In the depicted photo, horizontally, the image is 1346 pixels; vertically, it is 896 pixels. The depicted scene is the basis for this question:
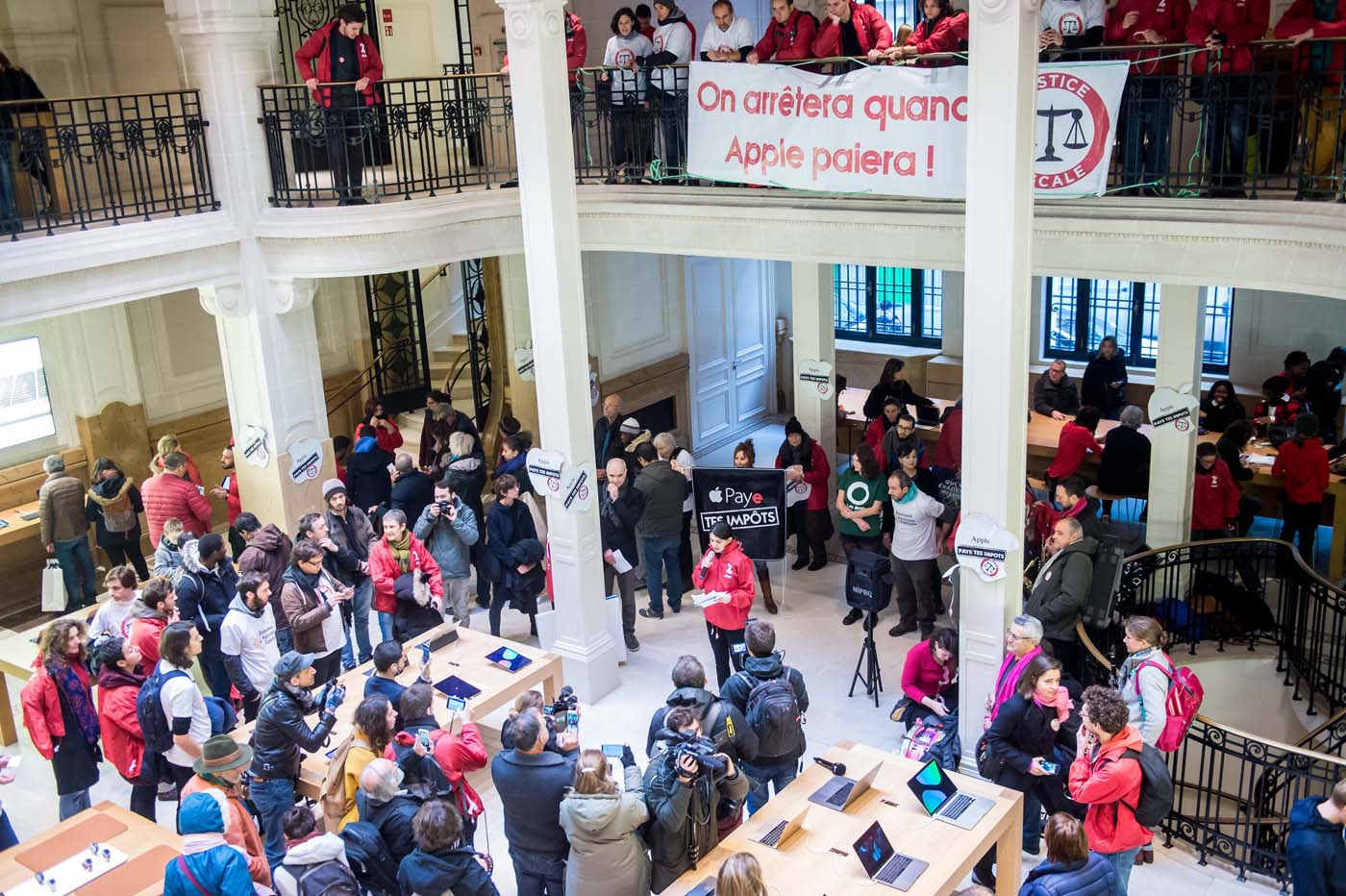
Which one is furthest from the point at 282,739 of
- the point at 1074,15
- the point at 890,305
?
the point at 890,305

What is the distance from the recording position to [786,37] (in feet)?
33.2

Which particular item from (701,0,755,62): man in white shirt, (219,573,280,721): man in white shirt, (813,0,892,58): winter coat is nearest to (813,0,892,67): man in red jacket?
(813,0,892,58): winter coat

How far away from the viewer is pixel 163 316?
13336 mm

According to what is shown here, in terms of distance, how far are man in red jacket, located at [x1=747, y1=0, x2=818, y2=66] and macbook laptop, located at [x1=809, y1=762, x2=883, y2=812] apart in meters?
5.62

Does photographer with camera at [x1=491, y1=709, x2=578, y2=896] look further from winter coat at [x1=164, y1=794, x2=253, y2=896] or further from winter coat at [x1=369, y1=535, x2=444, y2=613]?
winter coat at [x1=369, y1=535, x2=444, y2=613]

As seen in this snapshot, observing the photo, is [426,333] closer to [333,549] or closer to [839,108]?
[333,549]

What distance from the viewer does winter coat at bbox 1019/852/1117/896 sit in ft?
18.4

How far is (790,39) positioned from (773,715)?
564cm

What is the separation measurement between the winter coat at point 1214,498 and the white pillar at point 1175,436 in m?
0.13

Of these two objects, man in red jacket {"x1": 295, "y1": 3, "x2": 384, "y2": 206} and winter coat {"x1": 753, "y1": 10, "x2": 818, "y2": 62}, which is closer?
winter coat {"x1": 753, "y1": 10, "x2": 818, "y2": 62}

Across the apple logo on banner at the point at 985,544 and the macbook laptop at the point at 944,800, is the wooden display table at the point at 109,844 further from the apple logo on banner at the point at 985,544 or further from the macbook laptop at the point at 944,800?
the apple logo on banner at the point at 985,544

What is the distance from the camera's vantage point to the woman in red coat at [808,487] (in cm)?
1184

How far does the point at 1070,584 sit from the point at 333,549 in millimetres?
5349

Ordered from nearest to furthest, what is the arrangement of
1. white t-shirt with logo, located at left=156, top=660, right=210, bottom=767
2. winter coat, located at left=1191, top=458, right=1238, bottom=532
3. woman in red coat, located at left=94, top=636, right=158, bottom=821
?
white t-shirt with logo, located at left=156, top=660, right=210, bottom=767
woman in red coat, located at left=94, top=636, right=158, bottom=821
winter coat, located at left=1191, top=458, right=1238, bottom=532
